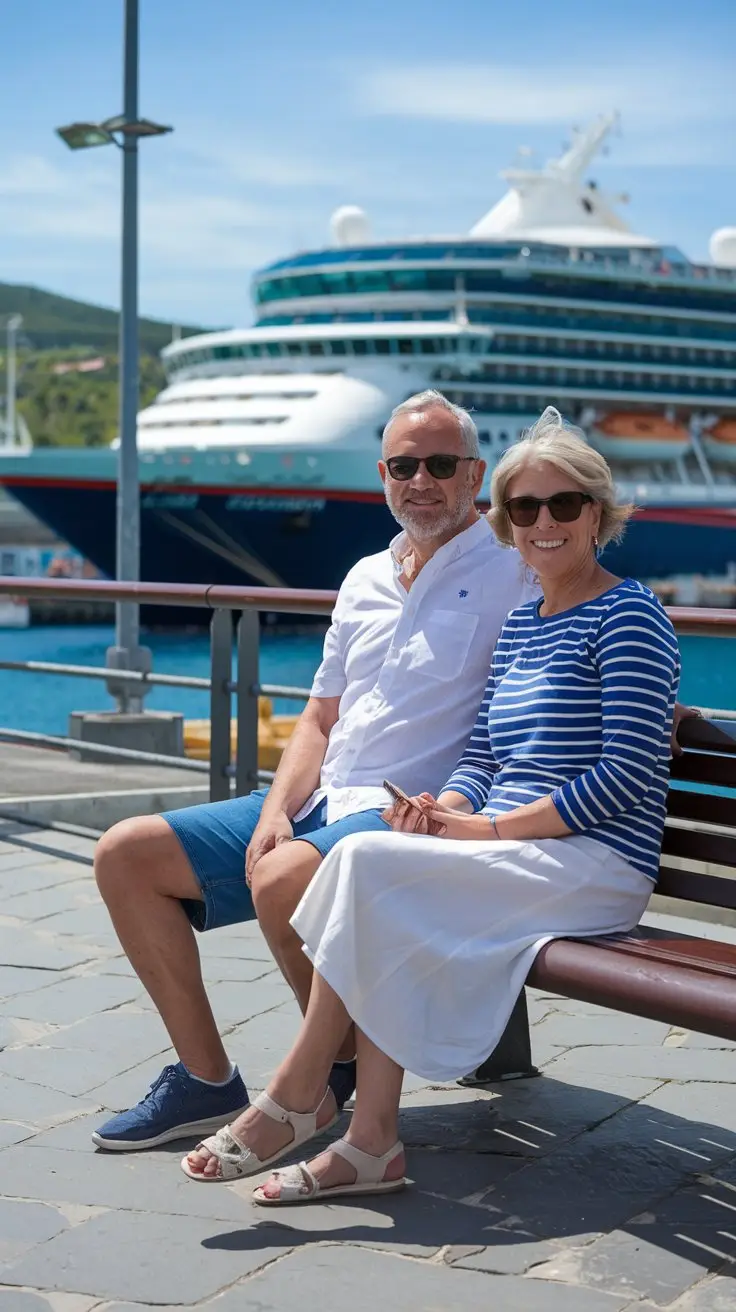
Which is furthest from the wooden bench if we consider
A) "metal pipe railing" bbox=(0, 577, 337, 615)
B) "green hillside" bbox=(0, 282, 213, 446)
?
"green hillside" bbox=(0, 282, 213, 446)

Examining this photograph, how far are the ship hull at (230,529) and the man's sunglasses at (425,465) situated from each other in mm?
30935

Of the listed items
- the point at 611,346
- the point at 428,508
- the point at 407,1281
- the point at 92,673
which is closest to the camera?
the point at 407,1281

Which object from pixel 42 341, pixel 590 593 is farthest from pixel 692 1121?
pixel 42 341

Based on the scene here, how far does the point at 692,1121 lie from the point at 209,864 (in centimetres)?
88

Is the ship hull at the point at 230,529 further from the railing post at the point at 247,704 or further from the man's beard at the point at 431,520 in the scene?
the man's beard at the point at 431,520

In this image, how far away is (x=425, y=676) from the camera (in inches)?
106

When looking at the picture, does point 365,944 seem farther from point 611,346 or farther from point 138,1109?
point 611,346

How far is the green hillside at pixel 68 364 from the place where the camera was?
397ft

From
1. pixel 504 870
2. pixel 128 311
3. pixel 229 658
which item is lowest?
pixel 504 870

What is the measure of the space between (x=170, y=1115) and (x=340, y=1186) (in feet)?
1.23

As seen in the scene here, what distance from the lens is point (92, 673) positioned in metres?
5.08

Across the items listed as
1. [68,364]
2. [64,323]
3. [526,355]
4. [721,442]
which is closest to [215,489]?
[526,355]

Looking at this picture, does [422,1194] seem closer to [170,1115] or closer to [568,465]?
[170,1115]

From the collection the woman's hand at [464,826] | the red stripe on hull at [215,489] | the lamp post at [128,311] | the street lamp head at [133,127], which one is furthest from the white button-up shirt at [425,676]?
the red stripe on hull at [215,489]
